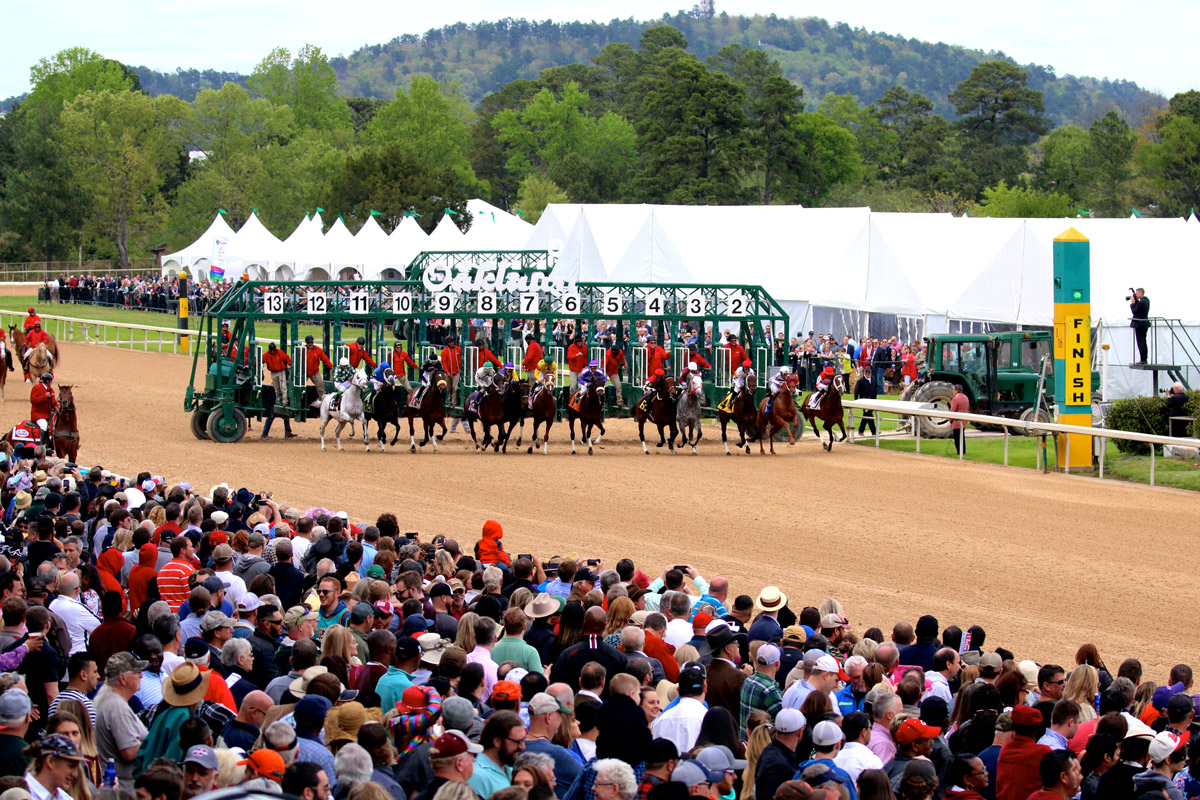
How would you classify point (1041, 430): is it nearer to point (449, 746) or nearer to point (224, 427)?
point (224, 427)

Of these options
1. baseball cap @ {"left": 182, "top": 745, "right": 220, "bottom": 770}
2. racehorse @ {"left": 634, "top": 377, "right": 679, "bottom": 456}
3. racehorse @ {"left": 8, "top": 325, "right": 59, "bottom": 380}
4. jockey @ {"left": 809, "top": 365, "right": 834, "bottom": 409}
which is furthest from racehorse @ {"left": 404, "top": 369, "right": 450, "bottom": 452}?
baseball cap @ {"left": 182, "top": 745, "right": 220, "bottom": 770}

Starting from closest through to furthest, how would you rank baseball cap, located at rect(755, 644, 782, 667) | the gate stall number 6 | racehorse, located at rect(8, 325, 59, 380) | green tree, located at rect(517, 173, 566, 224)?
baseball cap, located at rect(755, 644, 782, 667) < the gate stall number 6 < racehorse, located at rect(8, 325, 59, 380) < green tree, located at rect(517, 173, 566, 224)

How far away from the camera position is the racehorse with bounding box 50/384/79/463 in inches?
620

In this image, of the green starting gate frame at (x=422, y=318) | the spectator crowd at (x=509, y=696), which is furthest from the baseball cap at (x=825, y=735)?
the green starting gate frame at (x=422, y=318)

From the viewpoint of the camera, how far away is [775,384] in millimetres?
19781

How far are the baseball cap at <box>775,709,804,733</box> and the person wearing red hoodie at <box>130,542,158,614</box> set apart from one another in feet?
15.3

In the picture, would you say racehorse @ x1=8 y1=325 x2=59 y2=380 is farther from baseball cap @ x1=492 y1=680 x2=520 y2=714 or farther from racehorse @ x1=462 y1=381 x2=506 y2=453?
A: baseball cap @ x1=492 y1=680 x2=520 y2=714

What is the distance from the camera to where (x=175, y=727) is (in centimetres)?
549

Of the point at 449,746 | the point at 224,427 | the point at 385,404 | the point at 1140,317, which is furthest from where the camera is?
the point at 1140,317

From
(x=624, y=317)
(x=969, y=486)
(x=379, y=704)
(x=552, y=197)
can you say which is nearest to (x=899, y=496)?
(x=969, y=486)

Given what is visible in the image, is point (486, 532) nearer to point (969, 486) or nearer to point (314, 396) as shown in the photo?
point (969, 486)

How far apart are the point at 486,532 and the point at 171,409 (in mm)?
14902

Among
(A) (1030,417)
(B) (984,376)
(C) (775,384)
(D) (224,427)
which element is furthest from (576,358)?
(A) (1030,417)

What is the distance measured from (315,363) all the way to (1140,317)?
1550 cm
